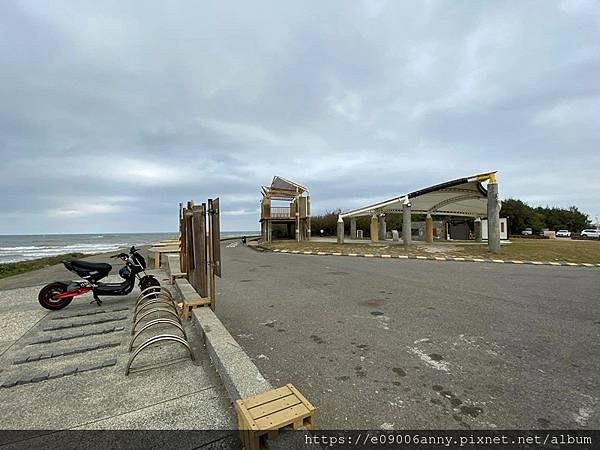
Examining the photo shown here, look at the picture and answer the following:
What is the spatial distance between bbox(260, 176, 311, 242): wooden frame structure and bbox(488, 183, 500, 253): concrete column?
54.3ft

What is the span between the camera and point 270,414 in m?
2.00

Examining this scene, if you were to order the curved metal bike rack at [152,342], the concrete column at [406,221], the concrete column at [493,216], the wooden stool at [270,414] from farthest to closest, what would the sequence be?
the concrete column at [406,221]
the concrete column at [493,216]
the curved metal bike rack at [152,342]
the wooden stool at [270,414]

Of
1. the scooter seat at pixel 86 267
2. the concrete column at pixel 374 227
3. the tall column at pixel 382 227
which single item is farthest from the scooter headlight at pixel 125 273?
the tall column at pixel 382 227

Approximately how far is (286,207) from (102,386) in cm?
2699


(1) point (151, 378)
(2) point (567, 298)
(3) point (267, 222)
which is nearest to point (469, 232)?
(3) point (267, 222)

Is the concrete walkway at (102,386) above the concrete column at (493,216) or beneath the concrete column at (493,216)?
beneath

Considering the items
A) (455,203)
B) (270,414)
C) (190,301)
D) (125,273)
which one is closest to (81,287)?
(125,273)

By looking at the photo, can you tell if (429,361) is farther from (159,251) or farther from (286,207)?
(286,207)

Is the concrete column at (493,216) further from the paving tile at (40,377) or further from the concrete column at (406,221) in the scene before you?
the paving tile at (40,377)

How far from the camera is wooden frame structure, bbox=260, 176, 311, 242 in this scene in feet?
93.4

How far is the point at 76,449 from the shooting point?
202cm

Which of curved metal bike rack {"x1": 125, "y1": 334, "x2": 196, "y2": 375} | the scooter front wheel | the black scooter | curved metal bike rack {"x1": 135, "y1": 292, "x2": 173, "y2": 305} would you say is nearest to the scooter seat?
the black scooter

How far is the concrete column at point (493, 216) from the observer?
14.5m

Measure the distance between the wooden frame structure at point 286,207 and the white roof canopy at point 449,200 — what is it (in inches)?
226
